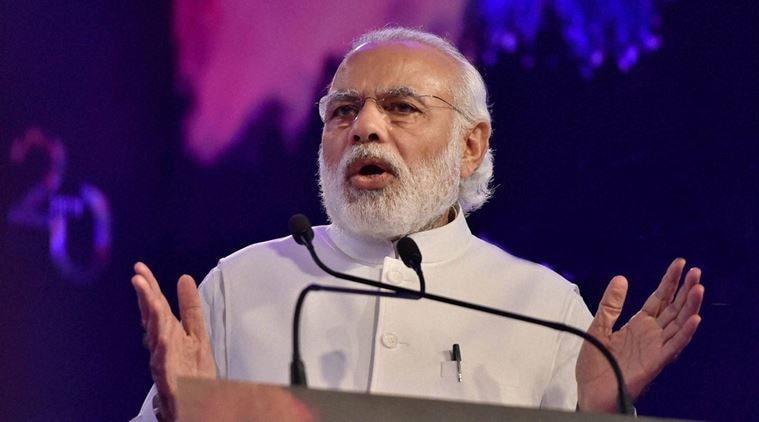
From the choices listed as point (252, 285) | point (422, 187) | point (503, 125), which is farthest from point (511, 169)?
point (252, 285)

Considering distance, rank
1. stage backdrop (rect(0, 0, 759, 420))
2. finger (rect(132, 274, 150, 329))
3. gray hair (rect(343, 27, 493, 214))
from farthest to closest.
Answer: stage backdrop (rect(0, 0, 759, 420)) → gray hair (rect(343, 27, 493, 214)) → finger (rect(132, 274, 150, 329))

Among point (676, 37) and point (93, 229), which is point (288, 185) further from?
point (676, 37)

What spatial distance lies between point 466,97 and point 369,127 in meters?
0.37

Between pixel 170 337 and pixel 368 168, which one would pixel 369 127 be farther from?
pixel 170 337

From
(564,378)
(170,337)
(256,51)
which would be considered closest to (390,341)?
(564,378)

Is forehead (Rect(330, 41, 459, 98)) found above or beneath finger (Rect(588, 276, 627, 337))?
above

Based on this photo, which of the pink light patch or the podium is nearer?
the podium

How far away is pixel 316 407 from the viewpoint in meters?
1.48

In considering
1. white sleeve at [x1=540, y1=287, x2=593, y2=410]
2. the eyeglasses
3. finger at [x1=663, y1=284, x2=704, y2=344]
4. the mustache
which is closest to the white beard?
the mustache

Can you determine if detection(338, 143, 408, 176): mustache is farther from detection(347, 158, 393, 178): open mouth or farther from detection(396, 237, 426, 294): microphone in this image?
detection(396, 237, 426, 294): microphone

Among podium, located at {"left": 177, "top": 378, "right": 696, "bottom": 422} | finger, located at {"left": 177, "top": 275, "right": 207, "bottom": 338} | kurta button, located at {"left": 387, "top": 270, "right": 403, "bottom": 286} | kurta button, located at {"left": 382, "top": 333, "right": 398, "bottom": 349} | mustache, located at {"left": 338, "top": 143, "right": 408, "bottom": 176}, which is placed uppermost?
mustache, located at {"left": 338, "top": 143, "right": 408, "bottom": 176}

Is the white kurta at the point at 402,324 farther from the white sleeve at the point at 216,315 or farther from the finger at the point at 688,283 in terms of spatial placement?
the finger at the point at 688,283

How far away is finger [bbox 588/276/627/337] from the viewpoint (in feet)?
7.32

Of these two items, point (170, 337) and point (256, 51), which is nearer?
point (170, 337)
